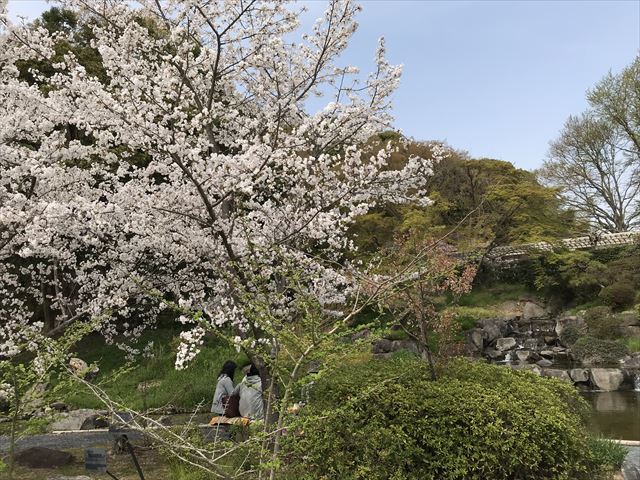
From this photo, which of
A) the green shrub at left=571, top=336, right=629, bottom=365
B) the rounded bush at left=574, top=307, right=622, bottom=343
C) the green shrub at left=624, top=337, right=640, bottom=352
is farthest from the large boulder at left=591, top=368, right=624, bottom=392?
the rounded bush at left=574, top=307, right=622, bottom=343

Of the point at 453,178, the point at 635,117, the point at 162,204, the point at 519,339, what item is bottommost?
the point at 519,339

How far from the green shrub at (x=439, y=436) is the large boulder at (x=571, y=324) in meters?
14.2

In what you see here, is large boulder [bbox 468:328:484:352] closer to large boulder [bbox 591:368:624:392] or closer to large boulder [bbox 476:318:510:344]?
large boulder [bbox 476:318:510:344]

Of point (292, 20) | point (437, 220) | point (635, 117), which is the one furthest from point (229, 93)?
point (635, 117)

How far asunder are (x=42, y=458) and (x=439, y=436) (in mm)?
5325

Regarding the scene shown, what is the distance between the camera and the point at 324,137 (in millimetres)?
6941

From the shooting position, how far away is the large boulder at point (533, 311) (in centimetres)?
2110

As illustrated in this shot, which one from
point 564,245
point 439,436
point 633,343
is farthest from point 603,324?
point 439,436

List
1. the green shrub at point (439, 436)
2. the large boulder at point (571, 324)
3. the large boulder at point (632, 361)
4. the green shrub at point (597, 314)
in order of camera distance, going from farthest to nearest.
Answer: the large boulder at point (571, 324)
the green shrub at point (597, 314)
the large boulder at point (632, 361)
the green shrub at point (439, 436)

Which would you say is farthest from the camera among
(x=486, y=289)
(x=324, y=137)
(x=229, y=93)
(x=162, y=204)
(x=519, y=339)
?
(x=486, y=289)

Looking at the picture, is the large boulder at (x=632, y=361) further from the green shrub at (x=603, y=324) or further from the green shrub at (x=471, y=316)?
the green shrub at (x=471, y=316)

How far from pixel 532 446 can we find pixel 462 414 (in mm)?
598

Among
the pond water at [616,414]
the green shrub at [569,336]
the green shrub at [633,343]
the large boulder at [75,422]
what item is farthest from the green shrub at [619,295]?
the large boulder at [75,422]

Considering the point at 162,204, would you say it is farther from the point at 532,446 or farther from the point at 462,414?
the point at 532,446
